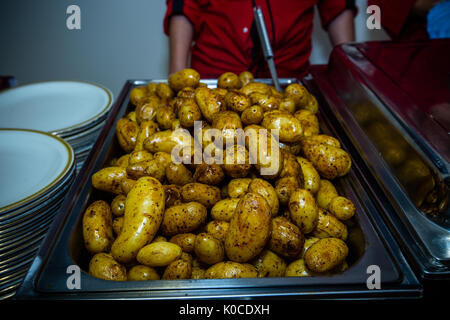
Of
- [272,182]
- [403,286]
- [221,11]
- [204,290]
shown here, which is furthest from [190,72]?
[403,286]

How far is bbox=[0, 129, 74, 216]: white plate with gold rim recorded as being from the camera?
2.58ft

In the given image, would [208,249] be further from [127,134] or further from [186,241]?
[127,134]

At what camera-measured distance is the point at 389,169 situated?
0.90 m

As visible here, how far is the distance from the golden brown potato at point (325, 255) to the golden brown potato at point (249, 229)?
109 mm

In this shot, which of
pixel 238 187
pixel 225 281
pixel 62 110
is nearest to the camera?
pixel 225 281

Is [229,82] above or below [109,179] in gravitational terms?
above

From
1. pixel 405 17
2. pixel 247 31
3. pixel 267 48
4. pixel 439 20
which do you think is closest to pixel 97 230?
pixel 267 48

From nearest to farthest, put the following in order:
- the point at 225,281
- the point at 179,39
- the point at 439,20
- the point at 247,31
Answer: the point at 225,281 → the point at 439,20 → the point at 247,31 → the point at 179,39

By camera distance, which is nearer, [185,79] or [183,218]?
[183,218]

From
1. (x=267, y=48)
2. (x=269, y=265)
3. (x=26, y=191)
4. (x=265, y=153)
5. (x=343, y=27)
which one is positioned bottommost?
(x=269, y=265)

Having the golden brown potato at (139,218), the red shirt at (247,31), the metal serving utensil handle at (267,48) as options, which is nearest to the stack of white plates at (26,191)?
the golden brown potato at (139,218)

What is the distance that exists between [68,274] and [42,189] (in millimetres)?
243

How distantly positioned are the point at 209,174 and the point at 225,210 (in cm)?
12
